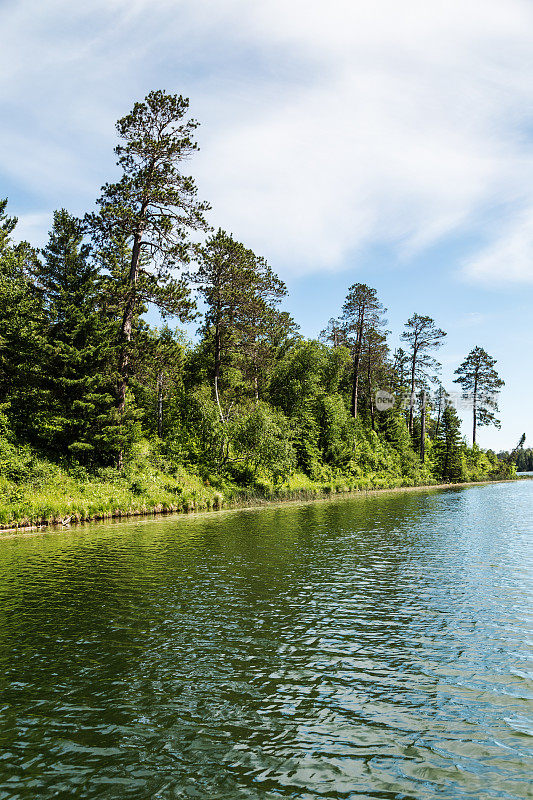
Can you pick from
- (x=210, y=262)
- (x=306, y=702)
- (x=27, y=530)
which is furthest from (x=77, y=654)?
(x=210, y=262)

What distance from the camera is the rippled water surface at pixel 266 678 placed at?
20.3ft

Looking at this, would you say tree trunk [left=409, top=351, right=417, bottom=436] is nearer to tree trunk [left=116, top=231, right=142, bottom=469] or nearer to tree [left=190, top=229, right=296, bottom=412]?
tree [left=190, top=229, right=296, bottom=412]

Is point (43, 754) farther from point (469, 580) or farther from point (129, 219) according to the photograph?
point (129, 219)

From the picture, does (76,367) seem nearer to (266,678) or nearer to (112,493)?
(112,493)

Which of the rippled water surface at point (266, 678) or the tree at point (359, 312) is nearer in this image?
the rippled water surface at point (266, 678)

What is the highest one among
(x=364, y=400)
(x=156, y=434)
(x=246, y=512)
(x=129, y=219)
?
(x=129, y=219)

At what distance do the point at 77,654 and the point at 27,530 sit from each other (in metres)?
19.0

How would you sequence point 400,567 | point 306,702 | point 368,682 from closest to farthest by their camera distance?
point 306,702, point 368,682, point 400,567

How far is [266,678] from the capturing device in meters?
8.89

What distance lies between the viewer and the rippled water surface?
6.18 m

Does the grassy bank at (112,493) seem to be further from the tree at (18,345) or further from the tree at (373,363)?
the tree at (373,363)

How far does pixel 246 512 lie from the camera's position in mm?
36906

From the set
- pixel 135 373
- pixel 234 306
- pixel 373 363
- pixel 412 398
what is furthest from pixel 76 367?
pixel 412 398

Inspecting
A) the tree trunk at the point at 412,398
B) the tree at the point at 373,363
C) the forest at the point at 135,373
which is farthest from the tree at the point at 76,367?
the tree trunk at the point at 412,398
